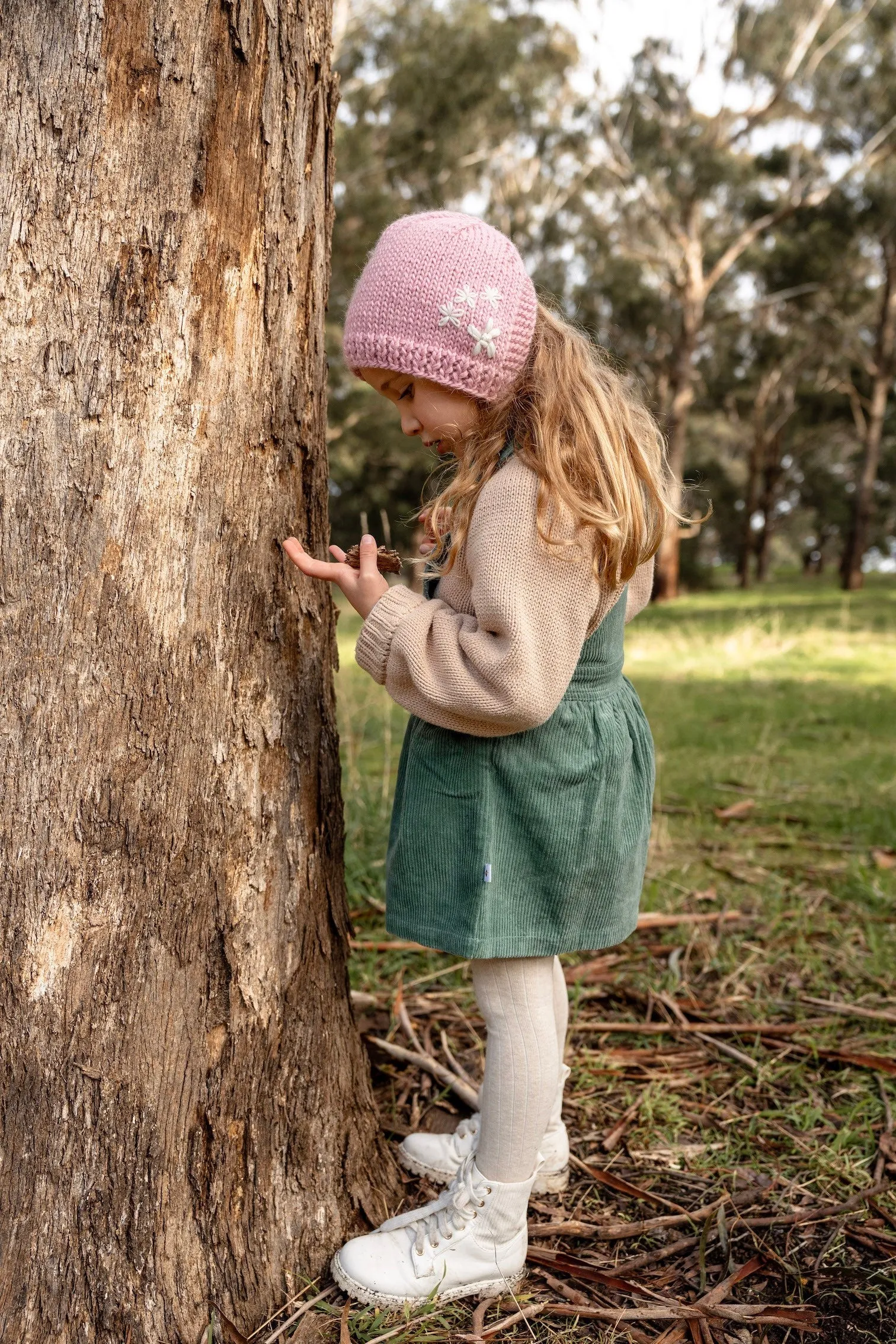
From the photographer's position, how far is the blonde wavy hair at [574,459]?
5.59ft

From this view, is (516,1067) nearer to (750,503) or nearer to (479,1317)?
(479,1317)

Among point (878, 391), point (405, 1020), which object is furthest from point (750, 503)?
point (405, 1020)

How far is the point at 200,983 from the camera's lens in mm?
1656

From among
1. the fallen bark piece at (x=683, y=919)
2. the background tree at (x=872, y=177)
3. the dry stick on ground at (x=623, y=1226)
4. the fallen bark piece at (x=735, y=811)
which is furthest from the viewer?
the background tree at (x=872, y=177)

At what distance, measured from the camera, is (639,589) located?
216 centimetres

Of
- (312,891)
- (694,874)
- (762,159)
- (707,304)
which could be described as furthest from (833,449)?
(312,891)

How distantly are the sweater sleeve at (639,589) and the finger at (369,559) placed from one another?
0.55 meters

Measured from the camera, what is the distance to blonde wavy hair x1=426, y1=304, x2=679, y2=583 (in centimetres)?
170

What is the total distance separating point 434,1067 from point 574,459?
4.63 feet

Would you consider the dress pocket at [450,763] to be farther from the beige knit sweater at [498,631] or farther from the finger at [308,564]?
the finger at [308,564]

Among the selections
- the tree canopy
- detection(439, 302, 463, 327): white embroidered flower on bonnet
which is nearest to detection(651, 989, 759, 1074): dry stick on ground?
detection(439, 302, 463, 327): white embroidered flower on bonnet

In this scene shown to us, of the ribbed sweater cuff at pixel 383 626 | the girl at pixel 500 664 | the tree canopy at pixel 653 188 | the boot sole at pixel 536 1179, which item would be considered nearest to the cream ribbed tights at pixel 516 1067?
the girl at pixel 500 664

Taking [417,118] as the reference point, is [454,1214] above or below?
below

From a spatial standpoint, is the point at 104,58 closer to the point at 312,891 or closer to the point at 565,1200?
the point at 312,891
